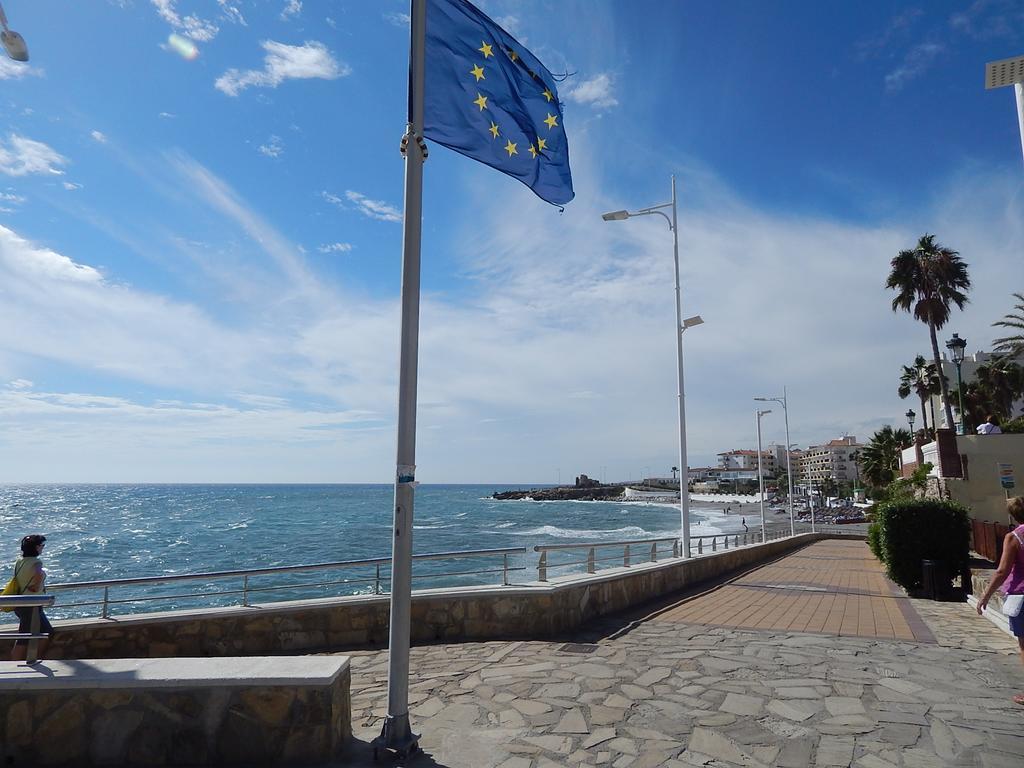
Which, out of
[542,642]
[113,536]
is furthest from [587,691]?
[113,536]

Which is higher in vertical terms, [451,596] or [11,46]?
[11,46]

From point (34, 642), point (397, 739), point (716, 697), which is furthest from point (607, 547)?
point (34, 642)

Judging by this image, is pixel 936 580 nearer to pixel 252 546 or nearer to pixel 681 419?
pixel 681 419

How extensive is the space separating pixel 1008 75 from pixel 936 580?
887 cm

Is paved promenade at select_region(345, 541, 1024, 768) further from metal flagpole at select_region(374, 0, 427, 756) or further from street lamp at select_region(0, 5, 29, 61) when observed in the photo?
street lamp at select_region(0, 5, 29, 61)

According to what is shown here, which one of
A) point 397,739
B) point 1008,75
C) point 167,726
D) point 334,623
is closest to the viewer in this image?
point 167,726

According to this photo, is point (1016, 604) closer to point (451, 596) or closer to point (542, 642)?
point (542, 642)

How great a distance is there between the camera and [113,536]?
61.1 m

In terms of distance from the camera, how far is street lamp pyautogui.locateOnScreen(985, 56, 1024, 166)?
901 cm

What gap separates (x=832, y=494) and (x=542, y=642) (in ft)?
509

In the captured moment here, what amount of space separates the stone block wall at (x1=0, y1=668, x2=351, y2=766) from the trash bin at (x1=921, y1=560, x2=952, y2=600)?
40.7 feet

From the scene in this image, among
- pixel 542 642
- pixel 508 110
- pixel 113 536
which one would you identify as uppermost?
pixel 508 110

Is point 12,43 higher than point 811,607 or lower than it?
higher

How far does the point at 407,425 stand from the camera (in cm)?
477
